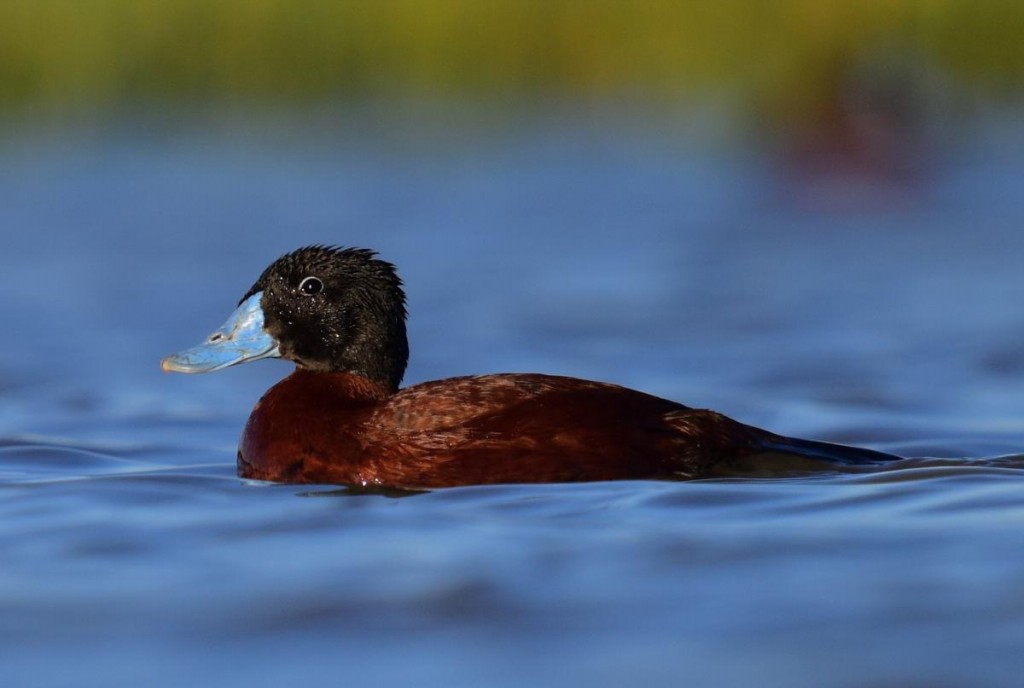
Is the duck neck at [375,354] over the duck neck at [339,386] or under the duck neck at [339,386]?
over

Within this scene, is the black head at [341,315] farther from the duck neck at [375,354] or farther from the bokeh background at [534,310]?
the bokeh background at [534,310]

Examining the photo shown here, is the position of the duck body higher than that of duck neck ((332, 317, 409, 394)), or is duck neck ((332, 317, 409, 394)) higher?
duck neck ((332, 317, 409, 394))

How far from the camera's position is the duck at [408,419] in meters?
6.09

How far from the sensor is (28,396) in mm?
8555

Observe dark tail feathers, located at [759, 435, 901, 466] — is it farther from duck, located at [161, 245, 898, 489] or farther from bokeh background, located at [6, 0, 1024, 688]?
bokeh background, located at [6, 0, 1024, 688]

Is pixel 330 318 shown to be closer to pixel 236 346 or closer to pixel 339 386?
pixel 339 386

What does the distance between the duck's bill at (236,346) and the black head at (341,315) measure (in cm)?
5

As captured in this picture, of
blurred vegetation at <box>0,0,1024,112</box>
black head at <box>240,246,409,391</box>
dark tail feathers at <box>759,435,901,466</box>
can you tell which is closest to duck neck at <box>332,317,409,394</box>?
black head at <box>240,246,409,391</box>

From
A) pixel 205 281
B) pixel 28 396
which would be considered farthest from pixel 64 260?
pixel 28 396

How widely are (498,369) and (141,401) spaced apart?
1.71 metres

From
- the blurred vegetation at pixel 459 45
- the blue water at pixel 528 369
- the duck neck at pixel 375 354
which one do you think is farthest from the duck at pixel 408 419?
the blurred vegetation at pixel 459 45

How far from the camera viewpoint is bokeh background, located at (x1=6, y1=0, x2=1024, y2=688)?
441 centimetres

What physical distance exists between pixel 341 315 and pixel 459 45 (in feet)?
30.3

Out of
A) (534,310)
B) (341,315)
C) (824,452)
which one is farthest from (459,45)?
(824,452)
